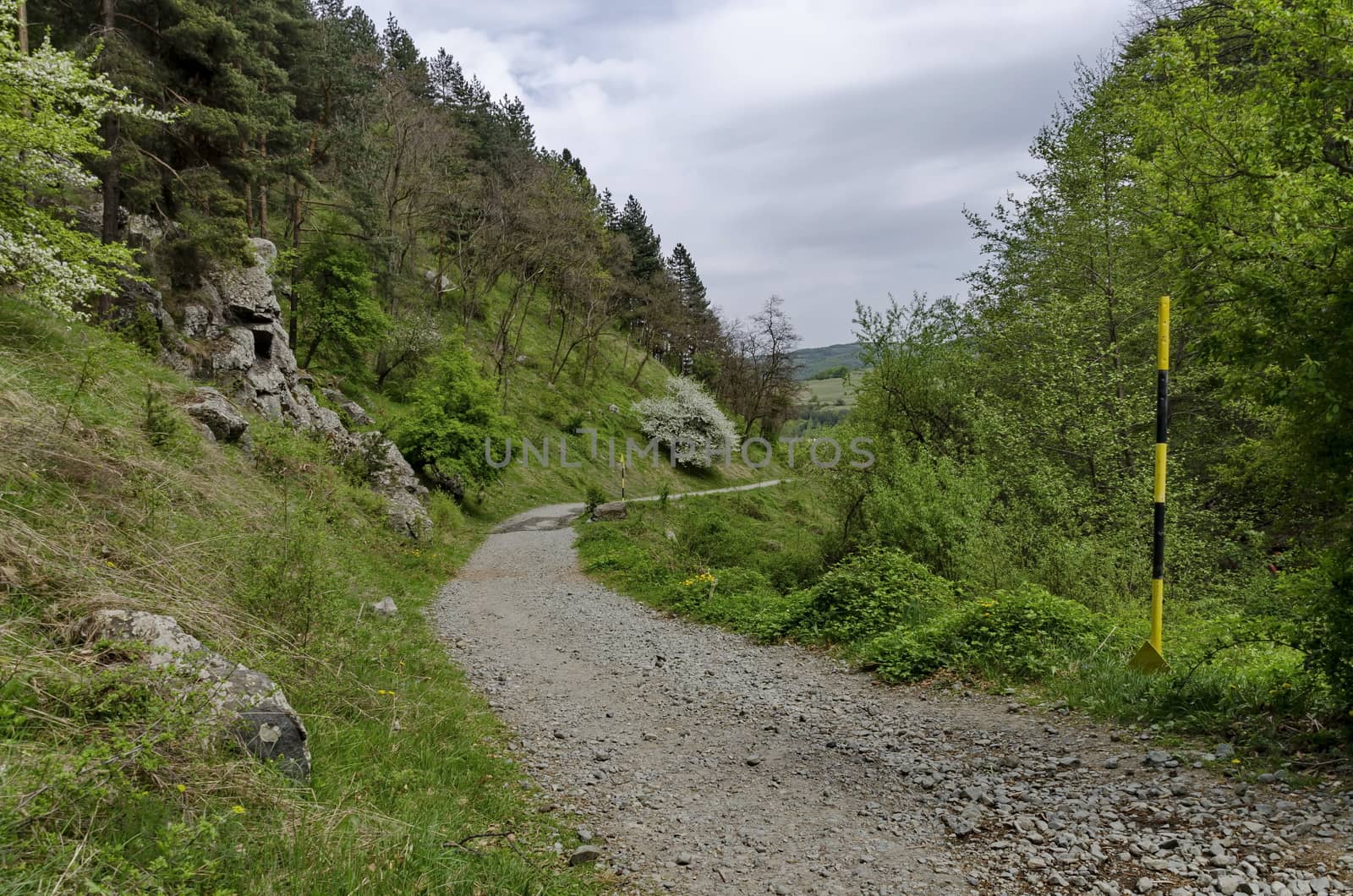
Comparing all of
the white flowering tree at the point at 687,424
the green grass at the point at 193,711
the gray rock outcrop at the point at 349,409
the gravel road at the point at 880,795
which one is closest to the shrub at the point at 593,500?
the gray rock outcrop at the point at 349,409

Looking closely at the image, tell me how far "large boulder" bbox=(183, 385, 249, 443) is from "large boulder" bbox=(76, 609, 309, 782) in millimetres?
9485

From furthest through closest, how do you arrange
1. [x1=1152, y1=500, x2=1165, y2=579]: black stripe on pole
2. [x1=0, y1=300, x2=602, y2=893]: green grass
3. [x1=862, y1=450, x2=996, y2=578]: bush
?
[x1=862, y1=450, x2=996, y2=578]: bush, [x1=1152, y1=500, x2=1165, y2=579]: black stripe on pole, [x1=0, y1=300, x2=602, y2=893]: green grass

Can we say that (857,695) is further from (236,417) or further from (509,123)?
(509,123)

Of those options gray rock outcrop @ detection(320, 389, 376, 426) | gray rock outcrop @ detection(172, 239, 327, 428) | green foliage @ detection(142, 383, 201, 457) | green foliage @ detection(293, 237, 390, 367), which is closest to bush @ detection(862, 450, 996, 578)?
green foliage @ detection(142, 383, 201, 457)

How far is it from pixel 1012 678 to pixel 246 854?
21.2 feet

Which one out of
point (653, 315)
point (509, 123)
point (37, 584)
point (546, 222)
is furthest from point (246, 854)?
point (509, 123)

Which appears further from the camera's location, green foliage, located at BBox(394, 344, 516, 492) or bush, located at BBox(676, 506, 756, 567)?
green foliage, located at BBox(394, 344, 516, 492)

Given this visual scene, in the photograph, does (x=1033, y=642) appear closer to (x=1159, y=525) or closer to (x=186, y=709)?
(x=1159, y=525)

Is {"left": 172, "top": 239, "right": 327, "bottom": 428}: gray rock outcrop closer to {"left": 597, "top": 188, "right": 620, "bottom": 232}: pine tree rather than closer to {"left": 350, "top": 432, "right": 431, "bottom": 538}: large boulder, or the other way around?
{"left": 350, "top": 432, "right": 431, "bottom": 538}: large boulder

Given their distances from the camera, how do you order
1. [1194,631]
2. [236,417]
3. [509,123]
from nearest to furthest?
1. [1194,631]
2. [236,417]
3. [509,123]

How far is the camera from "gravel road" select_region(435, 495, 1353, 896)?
3.42 meters

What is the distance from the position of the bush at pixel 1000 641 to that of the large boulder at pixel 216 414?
11991 millimetres

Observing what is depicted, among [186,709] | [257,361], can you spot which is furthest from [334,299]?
[186,709]

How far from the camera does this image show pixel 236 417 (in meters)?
12.5
